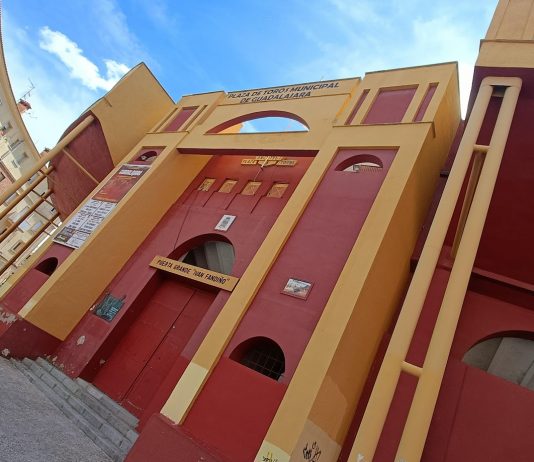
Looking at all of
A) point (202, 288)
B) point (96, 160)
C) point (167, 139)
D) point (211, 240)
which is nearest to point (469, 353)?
point (202, 288)

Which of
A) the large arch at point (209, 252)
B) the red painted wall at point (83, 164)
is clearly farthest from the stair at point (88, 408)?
the red painted wall at point (83, 164)

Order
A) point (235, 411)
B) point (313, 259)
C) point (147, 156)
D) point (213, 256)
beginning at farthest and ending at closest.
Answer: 1. point (147, 156)
2. point (213, 256)
3. point (313, 259)
4. point (235, 411)

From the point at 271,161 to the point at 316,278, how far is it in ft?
18.0

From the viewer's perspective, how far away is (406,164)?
7.63m

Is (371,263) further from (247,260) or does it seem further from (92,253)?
(92,253)

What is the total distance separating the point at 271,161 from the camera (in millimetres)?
11477

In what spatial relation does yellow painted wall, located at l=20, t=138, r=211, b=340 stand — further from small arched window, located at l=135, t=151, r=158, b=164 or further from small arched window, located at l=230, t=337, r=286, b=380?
small arched window, located at l=230, t=337, r=286, b=380

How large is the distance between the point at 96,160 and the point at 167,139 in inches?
133

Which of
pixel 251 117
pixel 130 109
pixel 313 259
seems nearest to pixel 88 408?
pixel 313 259

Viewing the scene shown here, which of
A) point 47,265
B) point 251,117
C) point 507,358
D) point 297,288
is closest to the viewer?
point 297,288

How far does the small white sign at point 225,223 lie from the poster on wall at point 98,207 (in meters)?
3.21

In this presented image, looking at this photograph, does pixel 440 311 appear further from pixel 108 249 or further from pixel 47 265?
pixel 47 265

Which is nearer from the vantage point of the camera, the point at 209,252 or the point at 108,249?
the point at 108,249

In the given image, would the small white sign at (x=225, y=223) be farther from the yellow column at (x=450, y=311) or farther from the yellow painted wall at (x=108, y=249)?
the yellow column at (x=450, y=311)
